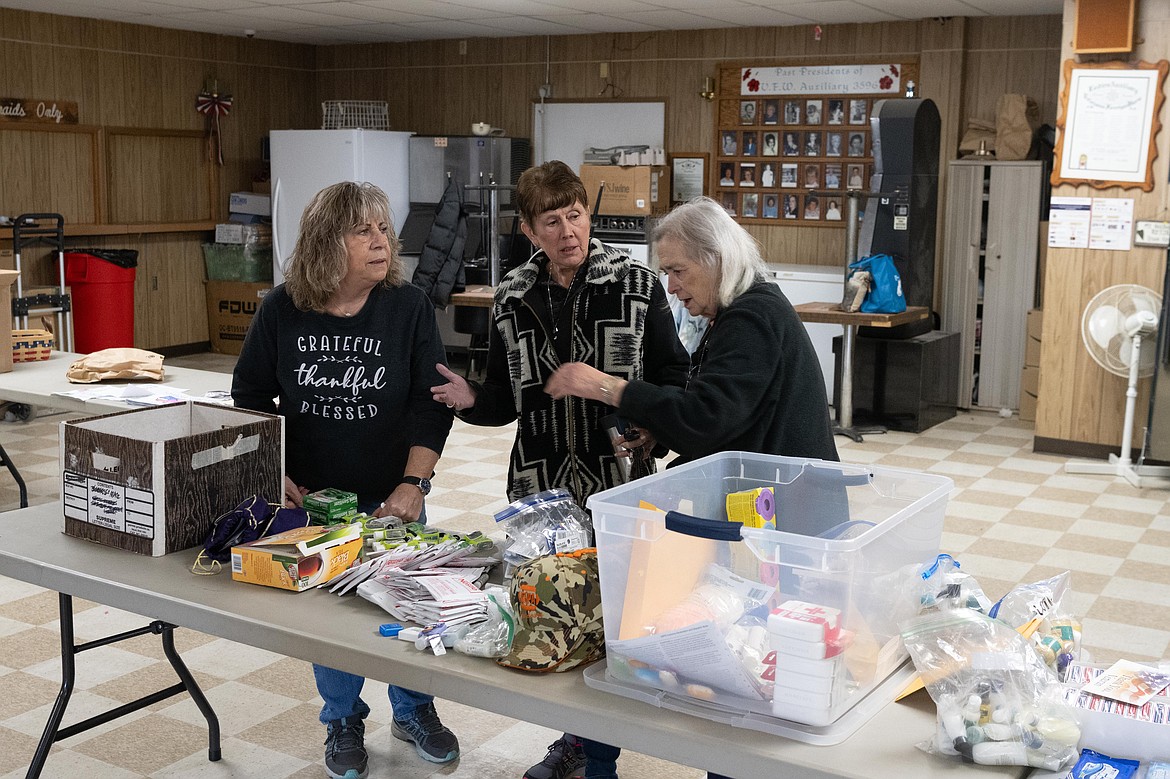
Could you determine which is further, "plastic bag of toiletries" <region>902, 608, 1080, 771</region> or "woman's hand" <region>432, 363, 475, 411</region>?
"woman's hand" <region>432, 363, 475, 411</region>

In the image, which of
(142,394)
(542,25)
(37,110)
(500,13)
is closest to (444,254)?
(500,13)

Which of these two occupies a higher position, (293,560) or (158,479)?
(158,479)

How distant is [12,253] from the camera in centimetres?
888

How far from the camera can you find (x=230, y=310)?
34.2 feet

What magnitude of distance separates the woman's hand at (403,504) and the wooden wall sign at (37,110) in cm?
746

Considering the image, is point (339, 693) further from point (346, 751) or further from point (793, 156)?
point (793, 156)

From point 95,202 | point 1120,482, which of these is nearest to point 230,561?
point 1120,482

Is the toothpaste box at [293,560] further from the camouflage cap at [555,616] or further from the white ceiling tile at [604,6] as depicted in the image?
the white ceiling tile at [604,6]

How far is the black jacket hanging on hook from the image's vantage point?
8.97 metres

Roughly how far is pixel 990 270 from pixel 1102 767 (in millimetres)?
7147

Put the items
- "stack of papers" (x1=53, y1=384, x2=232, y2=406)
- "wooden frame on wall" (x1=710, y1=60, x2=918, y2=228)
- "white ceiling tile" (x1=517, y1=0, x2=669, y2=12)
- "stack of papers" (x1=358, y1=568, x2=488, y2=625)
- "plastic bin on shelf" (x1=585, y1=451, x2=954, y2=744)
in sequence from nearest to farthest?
"plastic bin on shelf" (x1=585, y1=451, x2=954, y2=744) < "stack of papers" (x1=358, y1=568, x2=488, y2=625) < "stack of papers" (x1=53, y1=384, x2=232, y2=406) < "white ceiling tile" (x1=517, y1=0, x2=669, y2=12) < "wooden frame on wall" (x1=710, y1=60, x2=918, y2=228)

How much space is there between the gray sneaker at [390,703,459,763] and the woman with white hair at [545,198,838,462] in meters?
1.17

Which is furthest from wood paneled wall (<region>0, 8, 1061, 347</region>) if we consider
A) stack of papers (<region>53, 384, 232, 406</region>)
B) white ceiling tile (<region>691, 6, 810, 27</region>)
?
stack of papers (<region>53, 384, 232, 406</region>)

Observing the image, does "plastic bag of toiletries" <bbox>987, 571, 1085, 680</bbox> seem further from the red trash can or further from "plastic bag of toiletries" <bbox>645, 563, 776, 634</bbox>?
the red trash can
